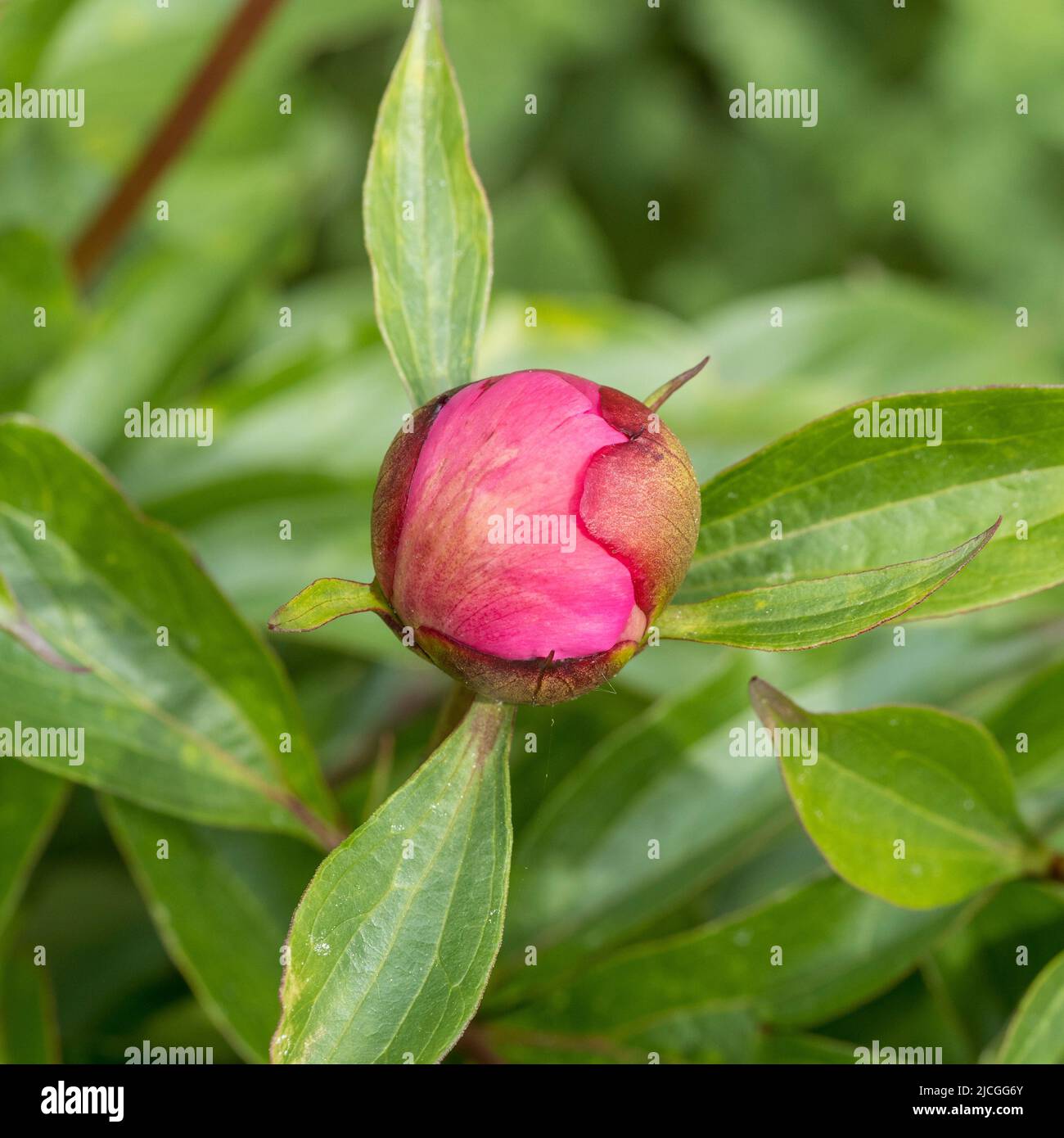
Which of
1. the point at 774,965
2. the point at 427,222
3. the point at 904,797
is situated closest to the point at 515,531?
the point at 427,222

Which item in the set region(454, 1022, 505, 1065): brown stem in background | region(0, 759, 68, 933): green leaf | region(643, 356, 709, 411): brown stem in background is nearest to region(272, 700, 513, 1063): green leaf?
region(643, 356, 709, 411): brown stem in background

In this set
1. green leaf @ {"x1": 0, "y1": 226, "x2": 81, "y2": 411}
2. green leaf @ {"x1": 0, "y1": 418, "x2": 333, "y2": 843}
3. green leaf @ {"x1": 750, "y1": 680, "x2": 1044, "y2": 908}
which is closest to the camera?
green leaf @ {"x1": 750, "y1": 680, "x2": 1044, "y2": 908}

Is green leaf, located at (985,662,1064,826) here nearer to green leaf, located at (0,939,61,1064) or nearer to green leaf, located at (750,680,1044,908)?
green leaf, located at (750,680,1044,908)

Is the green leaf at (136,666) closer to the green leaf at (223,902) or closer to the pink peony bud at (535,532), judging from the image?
the green leaf at (223,902)

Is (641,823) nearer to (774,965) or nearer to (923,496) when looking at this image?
(774,965)

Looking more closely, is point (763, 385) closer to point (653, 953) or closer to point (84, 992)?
point (653, 953)

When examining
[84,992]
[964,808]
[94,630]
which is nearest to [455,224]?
[94,630]

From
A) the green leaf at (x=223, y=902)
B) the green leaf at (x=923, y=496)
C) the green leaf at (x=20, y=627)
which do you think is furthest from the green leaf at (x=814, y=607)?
the green leaf at (x=223, y=902)
